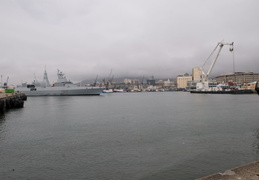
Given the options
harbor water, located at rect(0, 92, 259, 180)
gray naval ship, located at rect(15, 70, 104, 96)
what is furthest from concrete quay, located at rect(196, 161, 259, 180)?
gray naval ship, located at rect(15, 70, 104, 96)

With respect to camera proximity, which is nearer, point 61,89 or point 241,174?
point 241,174

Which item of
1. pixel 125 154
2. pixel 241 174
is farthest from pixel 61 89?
pixel 241 174

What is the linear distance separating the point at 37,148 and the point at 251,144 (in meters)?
13.7

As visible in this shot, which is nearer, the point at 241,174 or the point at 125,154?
the point at 241,174

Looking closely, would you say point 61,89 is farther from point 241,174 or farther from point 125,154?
point 241,174

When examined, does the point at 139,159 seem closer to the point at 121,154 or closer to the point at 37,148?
the point at 121,154

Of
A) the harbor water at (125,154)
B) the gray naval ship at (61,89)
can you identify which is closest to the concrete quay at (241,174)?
the harbor water at (125,154)

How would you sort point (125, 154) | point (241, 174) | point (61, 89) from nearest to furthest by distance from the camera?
point (241, 174), point (125, 154), point (61, 89)

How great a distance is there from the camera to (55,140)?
1421cm

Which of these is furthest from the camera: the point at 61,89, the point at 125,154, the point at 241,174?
the point at 61,89

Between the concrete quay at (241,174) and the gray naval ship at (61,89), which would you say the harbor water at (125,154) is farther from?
the gray naval ship at (61,89)

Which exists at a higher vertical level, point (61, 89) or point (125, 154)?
point (61, 89)

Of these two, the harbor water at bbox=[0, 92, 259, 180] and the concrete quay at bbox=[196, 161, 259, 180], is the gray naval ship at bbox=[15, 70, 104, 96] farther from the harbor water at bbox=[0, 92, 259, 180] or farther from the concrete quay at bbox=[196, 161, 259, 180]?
the concrete quay at bbox=[196, 161, 259, 180]

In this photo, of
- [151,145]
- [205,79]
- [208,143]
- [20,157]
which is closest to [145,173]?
[151,145]
